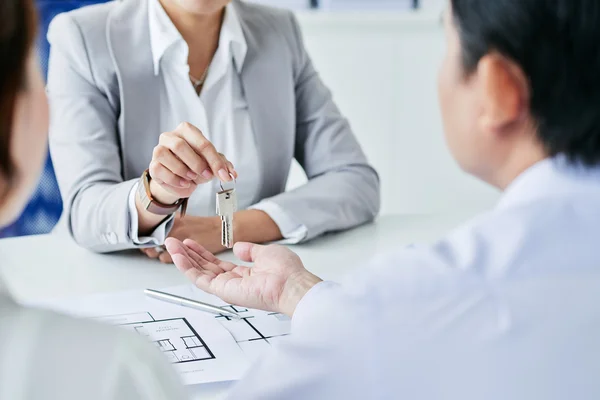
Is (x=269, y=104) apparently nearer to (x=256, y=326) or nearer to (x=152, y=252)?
(x=152, y=252)

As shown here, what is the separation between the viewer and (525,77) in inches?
28.7

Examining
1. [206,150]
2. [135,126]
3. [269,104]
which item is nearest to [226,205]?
[206,150]

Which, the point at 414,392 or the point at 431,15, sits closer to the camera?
the point at 414,392

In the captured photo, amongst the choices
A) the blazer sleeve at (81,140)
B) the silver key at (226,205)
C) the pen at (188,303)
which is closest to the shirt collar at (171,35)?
the blazer sleeve at (81,140)

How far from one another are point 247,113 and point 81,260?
1.88ft

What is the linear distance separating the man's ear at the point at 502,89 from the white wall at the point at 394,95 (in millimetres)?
2579

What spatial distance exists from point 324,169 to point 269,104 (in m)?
0.21

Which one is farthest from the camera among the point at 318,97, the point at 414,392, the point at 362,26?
the point at 362,26

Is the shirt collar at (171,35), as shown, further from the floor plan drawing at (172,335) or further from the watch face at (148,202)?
the floor plan drawing at (172,335)

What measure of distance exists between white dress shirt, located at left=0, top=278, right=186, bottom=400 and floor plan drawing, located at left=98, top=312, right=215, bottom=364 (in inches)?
15.9

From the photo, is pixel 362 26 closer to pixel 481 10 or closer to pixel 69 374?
pixel 481 10

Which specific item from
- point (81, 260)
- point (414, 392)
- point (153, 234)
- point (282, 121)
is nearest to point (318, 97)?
point (282, 121)

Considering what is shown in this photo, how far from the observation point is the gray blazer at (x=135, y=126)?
1586mm

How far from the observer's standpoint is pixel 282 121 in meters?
1.85
